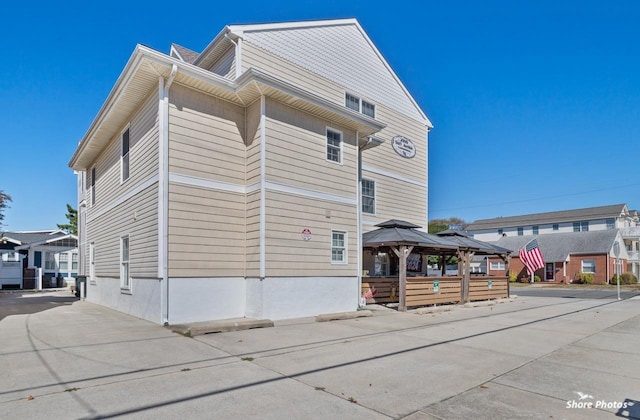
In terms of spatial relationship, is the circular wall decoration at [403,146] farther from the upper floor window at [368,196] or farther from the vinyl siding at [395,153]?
the upper floor window at [368,196]

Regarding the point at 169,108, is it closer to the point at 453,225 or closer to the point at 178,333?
the point at 178,333

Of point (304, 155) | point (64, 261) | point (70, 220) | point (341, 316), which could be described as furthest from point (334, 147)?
point (70, 220)

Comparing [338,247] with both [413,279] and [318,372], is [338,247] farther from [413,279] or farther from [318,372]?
[318,372]

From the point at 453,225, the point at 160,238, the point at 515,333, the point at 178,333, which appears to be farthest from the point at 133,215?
the point at 453,225

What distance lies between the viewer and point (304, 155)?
11.8 m

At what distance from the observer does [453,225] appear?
80375 mm

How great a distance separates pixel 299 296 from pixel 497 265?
1500 inches

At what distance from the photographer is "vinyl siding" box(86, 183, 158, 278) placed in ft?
32.8

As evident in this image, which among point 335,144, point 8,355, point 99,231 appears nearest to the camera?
point 8,355

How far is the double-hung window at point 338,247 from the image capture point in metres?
12.4

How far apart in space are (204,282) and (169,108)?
14.3 ft

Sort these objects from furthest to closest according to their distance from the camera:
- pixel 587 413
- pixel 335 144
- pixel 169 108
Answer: pixel 335 144 < pixel 169 108 < pixel 587 413

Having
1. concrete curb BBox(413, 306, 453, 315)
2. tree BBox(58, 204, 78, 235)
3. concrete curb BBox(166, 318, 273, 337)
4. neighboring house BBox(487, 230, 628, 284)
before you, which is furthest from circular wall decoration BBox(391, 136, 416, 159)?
tree BBox(58, 204, 78, 235)

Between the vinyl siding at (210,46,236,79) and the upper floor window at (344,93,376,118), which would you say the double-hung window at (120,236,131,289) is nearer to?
the vinyl siding at (210,46,236,79)
